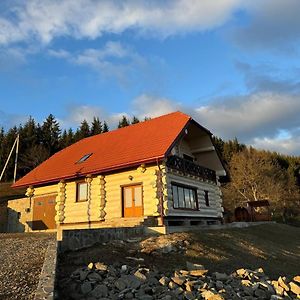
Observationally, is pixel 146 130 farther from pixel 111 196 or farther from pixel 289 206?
pixel 289 206

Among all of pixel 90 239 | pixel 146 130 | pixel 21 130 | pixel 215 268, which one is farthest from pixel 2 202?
pixel 215 268

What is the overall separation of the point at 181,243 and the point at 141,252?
7.22ft

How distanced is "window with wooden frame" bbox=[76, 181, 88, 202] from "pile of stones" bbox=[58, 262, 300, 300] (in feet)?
40.0

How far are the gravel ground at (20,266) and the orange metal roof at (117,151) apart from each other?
27.3 feet

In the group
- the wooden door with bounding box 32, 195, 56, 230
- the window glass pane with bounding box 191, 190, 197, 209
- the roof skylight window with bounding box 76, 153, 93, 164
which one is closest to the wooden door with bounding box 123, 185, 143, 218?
the window glass pane with bounding box 191, 190, 197, 209

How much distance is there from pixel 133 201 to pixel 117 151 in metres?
3.48

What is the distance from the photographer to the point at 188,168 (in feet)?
71.5

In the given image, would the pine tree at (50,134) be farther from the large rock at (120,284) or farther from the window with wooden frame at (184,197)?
the large rock at (120,284)

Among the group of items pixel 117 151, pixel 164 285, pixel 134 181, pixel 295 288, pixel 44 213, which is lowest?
pixel 295 288

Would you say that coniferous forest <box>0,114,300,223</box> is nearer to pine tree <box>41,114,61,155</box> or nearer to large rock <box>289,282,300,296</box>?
pine tree <box>41,114,61,155</box>

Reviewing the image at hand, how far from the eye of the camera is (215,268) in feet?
37.1

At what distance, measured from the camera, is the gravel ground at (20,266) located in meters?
7.12

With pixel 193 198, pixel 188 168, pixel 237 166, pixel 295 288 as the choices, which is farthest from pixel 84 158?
pixel 237 166

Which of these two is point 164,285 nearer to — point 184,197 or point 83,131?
point 184,197
